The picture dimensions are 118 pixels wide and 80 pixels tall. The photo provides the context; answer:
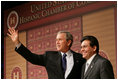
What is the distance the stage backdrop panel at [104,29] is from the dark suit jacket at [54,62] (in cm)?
136

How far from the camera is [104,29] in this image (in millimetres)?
5363

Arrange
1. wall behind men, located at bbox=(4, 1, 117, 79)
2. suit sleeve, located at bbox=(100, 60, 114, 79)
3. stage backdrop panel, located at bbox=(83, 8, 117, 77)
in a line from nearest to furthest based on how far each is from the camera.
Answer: suit sleeve, located at bbox=(100, 60, 114, 79) < stage backdrop panel, located at bbox=(83, 8, 117, 77) < wall behind men, located at bbox=(4, 1, 117, 79)

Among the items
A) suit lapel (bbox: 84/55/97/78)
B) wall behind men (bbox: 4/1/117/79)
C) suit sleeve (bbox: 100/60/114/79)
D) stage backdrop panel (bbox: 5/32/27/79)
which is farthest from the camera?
stage backdrop panel (bbox: 5/32/27/79)

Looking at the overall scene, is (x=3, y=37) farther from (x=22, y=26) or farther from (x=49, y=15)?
(x=49, y=15)

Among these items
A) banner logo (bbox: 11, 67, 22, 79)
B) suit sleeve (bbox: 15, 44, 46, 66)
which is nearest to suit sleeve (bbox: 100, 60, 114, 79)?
suit sleeve (bbox: 15, 44, 46, 66)

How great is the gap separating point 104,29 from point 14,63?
2560mm

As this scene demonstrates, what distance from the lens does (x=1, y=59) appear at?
7.30m

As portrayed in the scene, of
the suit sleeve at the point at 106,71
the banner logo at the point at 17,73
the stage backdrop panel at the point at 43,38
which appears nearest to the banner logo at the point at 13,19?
the stage backdrop panel at the point at 43,38

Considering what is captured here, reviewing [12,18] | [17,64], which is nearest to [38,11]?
[12,18]

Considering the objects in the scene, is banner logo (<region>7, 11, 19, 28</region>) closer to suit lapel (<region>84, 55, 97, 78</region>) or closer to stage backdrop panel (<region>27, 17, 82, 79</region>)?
stage backdrop panel (<region>27, 17, 82, 79</region>)

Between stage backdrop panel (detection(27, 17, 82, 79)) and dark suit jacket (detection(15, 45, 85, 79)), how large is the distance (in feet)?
6.14

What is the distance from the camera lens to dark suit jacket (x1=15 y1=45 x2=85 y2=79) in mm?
3814

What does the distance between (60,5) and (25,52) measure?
247 cm

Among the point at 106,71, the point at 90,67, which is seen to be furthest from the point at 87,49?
the point at 106,71
